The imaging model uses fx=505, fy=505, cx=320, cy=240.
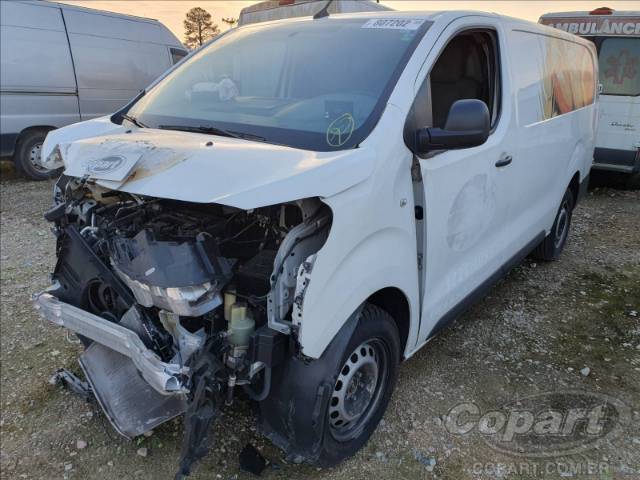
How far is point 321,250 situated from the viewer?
74.1 inches

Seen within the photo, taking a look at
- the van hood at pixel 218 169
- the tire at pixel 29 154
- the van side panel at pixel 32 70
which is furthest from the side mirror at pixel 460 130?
the van side panel at pixel 32 70

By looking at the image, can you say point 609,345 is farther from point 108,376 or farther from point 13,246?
point 13,246

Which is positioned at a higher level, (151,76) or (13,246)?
(151,76)

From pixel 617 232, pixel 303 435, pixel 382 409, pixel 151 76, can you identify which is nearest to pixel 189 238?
pixel 303 435

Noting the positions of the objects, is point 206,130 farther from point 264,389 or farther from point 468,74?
point 468,74

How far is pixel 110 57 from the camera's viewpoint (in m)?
8.77

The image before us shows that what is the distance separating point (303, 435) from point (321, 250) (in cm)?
80

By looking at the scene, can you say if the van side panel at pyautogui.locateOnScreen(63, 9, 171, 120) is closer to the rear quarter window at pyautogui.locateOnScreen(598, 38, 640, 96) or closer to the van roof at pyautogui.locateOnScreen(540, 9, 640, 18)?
the van roof at pyautogui.locateOnScreen(540, 9, 640, 18)

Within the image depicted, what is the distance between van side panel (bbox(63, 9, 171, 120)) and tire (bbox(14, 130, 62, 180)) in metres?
0.86

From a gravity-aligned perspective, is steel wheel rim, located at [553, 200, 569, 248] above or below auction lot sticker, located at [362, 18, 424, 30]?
below

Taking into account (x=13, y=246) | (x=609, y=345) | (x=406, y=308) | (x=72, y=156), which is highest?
(x=72, y=156)

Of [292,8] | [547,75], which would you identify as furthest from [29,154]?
[547,75]

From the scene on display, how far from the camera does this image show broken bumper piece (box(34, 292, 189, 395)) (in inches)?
74.1

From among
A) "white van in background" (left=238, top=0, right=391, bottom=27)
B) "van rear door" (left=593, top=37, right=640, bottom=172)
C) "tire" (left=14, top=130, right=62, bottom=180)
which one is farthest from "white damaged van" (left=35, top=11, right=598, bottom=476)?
"tire" (left=14, top=130, right=62, bottom=180)
